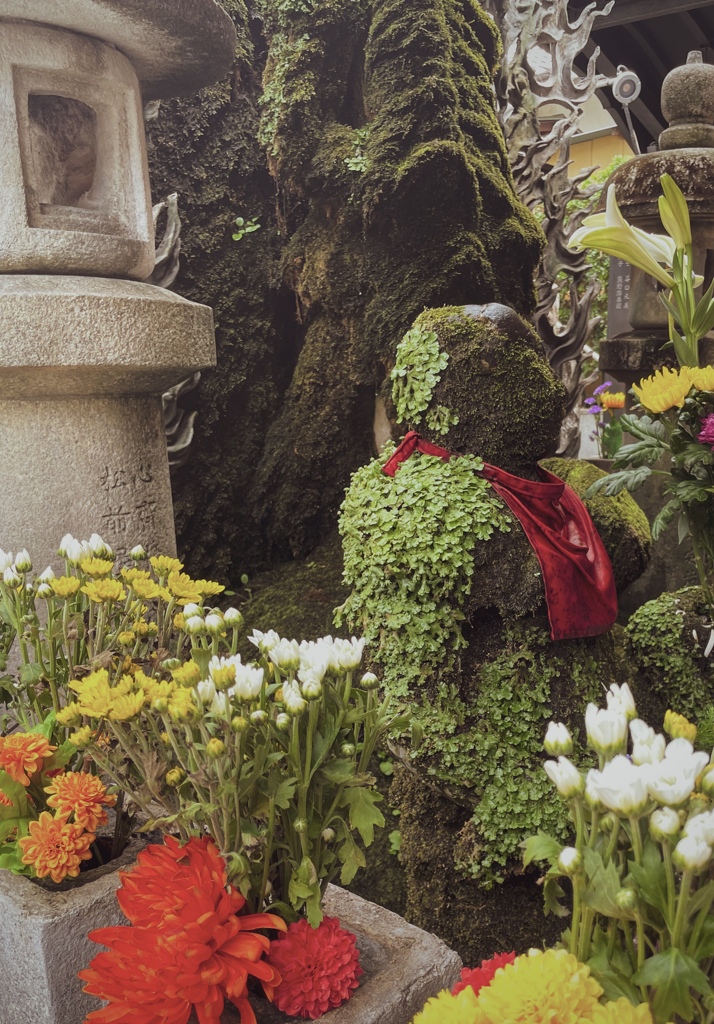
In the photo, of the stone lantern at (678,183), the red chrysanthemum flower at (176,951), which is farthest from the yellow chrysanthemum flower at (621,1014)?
the stone lantern at (678,183)

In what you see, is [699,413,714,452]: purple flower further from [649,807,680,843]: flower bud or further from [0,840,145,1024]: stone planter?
[0,840,145,1024]: stone planter

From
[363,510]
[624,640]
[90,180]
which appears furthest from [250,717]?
[90,180]

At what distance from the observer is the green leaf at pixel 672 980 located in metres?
0.77

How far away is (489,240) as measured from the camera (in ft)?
12.3

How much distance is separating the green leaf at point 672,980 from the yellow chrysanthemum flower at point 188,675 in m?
0.61

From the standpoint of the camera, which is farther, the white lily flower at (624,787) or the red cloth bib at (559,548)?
the red cloth bib at (559,548)

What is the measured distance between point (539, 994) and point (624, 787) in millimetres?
191

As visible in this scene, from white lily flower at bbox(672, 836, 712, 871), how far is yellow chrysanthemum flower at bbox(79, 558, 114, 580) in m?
1.06

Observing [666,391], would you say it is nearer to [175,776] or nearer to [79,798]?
[175,776]

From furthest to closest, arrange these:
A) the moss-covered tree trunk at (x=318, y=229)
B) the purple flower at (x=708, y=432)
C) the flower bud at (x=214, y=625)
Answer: the moss-covered tree trunk at (x=318, y=229), the purple flower at (x=708, y=432), the flower bud at (x=214, y=625)

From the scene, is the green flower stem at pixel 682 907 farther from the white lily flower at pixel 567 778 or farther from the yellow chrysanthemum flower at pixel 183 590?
the yellow chrysanthemum flower at pixel 183 590

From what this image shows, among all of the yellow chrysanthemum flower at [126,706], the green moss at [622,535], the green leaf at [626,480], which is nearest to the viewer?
the yellow chrysanthemum flower at [126,706]

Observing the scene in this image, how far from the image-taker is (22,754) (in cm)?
136

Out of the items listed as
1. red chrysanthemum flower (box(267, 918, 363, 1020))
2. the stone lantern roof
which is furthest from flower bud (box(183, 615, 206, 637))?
the stone lantern roof
